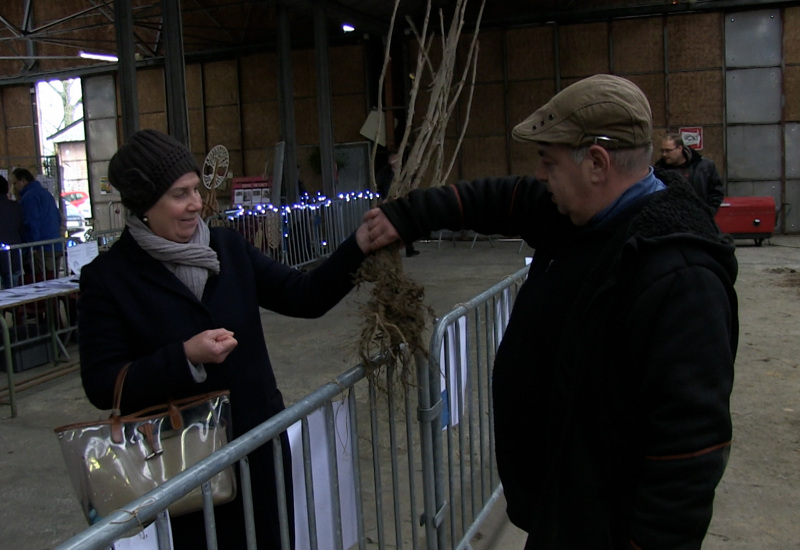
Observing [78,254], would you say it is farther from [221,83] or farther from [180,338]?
[221,83]

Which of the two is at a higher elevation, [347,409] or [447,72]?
[447,72]

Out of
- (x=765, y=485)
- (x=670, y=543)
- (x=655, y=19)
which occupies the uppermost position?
(x=655, y=19)

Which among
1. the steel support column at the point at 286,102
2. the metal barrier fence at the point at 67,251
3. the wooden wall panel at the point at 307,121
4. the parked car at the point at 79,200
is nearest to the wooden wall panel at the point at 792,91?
the metal barrier fence at the point at 67,251

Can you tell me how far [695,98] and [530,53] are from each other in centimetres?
338

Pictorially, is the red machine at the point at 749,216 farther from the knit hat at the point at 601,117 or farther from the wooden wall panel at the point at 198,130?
the wooden wall panel at the point at 198,130

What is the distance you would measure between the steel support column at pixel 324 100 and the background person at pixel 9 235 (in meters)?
6.12

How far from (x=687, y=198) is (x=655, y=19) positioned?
1427 cm

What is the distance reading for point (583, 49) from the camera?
573 inches

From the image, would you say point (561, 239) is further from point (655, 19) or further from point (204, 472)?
point (655, 19)

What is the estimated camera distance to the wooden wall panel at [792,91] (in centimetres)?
1366

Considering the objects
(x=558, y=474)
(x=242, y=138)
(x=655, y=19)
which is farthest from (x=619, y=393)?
(x=242, y=138)

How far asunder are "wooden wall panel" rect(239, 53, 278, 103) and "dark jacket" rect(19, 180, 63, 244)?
31.7ft

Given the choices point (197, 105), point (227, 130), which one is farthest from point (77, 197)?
point (227, 130)

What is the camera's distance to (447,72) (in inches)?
85.4
